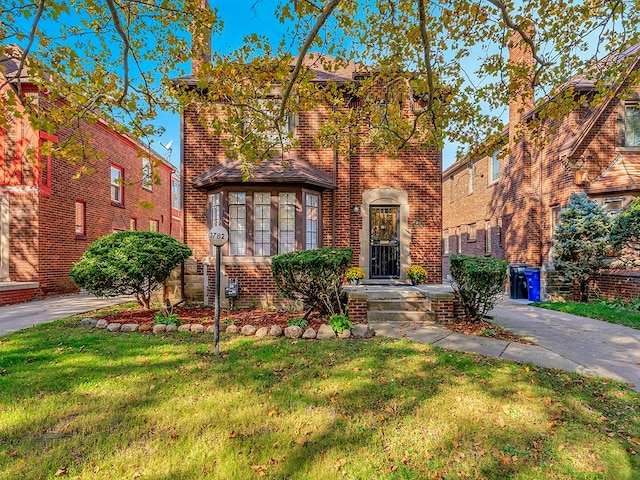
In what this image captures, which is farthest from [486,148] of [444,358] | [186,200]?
[186,200]

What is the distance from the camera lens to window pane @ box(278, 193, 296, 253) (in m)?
9.30

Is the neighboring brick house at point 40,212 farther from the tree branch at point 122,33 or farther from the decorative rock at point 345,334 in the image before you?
the decorative rock at point 345,334

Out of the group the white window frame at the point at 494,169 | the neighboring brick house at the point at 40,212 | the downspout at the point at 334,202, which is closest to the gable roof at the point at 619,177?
the white window frame at the point at 494,169

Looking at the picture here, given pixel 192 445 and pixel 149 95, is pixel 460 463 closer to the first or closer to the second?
pixel 192 445

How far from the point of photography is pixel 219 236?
506 cm

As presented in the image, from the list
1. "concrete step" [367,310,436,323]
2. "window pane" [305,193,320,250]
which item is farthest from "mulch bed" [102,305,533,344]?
"window pane" [305,193,320,250]

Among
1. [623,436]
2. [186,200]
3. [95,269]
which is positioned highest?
[186,200]

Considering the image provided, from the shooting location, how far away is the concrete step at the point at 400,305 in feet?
24.3

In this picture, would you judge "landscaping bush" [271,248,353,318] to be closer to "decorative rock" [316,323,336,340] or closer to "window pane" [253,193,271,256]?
"decorative rock" [316,323,336,340]

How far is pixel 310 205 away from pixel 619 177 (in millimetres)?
10648

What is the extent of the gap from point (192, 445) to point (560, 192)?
14.3m

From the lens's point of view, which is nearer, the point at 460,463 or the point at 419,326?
the point at 460,463

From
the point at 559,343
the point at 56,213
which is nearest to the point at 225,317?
the point at 559,343

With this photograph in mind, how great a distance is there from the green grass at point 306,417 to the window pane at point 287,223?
4669 mm
